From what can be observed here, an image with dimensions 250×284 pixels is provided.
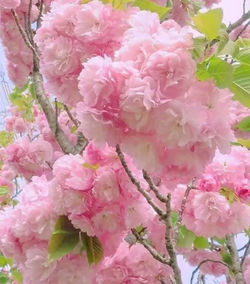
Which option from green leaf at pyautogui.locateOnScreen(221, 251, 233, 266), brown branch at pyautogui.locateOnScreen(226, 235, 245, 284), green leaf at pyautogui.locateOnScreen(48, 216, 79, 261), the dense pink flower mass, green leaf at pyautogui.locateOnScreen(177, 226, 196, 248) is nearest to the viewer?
the dense pink flower mass

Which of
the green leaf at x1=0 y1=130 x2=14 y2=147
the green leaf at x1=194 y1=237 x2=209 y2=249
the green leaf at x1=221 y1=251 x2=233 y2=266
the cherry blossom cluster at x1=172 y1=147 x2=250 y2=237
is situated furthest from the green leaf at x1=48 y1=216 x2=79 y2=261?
the green leaf at x1=0 y1=130 x2=14 y2=147

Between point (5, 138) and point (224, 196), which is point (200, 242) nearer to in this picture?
point (224, 196)

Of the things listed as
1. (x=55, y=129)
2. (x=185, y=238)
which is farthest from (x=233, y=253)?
(x=55, y=129)

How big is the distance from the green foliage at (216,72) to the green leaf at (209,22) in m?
0.08

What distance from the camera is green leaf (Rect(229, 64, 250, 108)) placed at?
3.37 ft

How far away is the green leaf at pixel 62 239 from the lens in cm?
114

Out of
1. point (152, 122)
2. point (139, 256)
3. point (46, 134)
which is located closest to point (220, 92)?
point (152, 122)

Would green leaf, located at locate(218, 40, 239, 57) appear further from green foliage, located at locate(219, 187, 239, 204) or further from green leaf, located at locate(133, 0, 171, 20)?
green foliage, located at locate(219, 187, 239, 204)

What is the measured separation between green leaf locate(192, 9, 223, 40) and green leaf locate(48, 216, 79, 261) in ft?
1.74

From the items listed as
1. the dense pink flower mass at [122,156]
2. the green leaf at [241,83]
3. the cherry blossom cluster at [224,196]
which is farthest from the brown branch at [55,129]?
the green leaf at [241,83]

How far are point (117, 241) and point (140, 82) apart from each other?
512mm

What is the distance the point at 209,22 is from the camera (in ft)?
3.29

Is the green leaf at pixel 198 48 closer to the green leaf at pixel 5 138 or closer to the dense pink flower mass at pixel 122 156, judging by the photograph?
the dense pink flower mass at pixel 122 156

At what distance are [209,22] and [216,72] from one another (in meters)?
0.12
